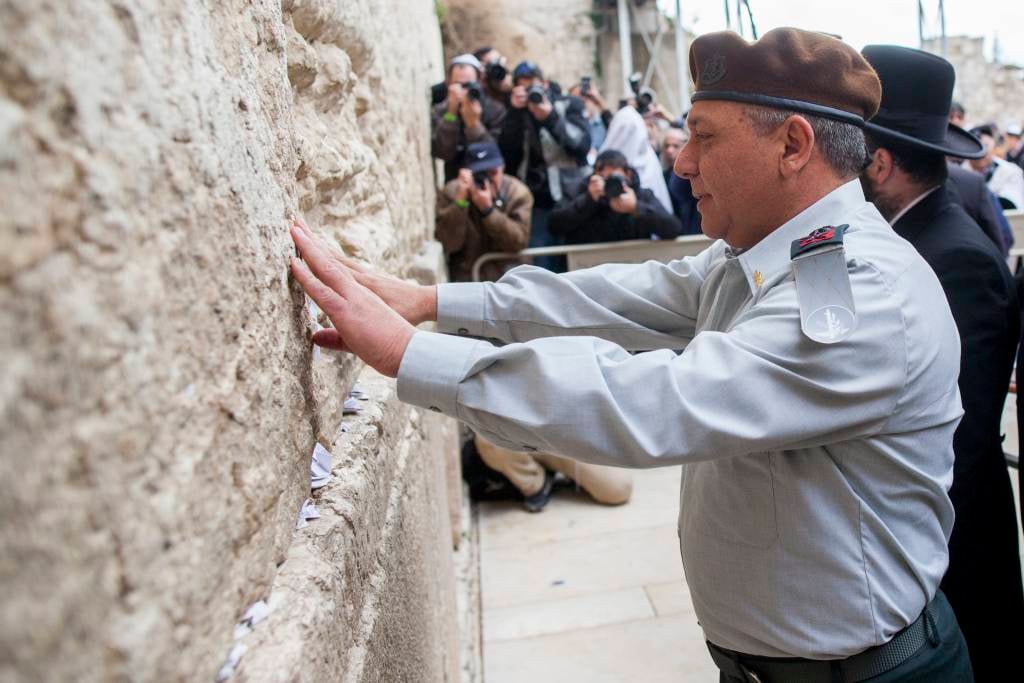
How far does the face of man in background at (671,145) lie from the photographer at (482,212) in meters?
1.42

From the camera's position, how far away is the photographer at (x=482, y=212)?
4312mm

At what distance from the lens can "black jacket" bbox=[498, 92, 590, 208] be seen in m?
5.10

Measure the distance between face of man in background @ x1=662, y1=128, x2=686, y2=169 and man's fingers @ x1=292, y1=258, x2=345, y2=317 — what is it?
15.4 ft

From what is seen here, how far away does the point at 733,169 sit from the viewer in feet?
4.38

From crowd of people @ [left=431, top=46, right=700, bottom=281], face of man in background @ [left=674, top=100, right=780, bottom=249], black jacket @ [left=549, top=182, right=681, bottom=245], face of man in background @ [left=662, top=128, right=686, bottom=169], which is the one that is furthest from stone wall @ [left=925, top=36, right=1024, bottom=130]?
face of man in background @ [left=674, top=100, right=780, bottom=249]

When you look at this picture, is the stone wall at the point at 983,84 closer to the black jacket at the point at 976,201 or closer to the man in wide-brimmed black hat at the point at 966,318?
the black jacket at the point at 976,201

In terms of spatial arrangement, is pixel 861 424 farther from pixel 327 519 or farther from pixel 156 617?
pixel 156 617

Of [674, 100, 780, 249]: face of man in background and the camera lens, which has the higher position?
[674, 100, 780, 249]: face of man in background

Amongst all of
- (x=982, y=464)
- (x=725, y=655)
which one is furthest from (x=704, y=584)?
(x=982, y=464)

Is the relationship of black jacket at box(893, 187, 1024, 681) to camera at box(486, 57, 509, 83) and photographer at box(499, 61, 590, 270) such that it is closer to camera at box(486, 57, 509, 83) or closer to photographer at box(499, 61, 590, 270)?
photographer at box(499, 61, 590, 270)

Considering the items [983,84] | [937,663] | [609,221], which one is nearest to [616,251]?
[609,221]

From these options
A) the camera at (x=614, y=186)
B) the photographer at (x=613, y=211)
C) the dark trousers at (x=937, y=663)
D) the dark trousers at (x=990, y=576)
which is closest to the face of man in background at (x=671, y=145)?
the photographer at (x=613, y=211)

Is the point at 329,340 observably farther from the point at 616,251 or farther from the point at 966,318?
the point at 616,251

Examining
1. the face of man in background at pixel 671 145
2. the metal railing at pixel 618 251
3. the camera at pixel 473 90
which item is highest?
the camera at pixel 473 90
